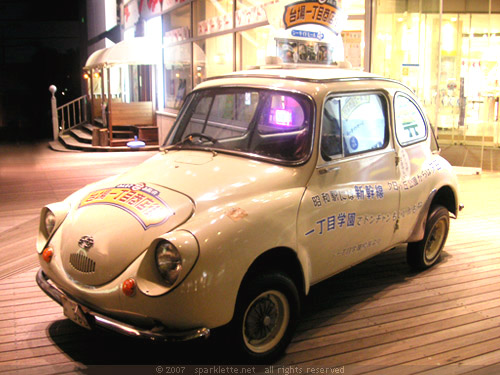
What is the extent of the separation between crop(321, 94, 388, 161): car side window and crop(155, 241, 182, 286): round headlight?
141 centimetres

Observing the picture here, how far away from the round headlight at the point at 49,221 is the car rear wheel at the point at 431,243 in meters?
3.23

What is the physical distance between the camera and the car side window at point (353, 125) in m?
3.86

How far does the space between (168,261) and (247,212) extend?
1.94 feet

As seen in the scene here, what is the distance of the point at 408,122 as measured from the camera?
15.8ft

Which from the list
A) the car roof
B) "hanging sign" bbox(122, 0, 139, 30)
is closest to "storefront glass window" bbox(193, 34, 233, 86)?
"hanging sign" bbox(122, 0, 139, 30)

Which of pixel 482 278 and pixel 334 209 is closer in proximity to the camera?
pixel 334 209

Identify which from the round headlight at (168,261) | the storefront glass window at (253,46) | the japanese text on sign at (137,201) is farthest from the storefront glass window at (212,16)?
the round headlight at (168,261)

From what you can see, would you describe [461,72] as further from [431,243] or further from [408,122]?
[408,122]

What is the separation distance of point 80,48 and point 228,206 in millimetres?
31998

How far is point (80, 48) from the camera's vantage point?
106ft

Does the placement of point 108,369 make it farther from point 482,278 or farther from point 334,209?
point 482,278

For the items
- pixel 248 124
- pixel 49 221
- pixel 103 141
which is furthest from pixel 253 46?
pixel 49 221

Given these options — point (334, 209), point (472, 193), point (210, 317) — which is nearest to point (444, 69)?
point (472, 193)

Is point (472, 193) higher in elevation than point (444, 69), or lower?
lower
